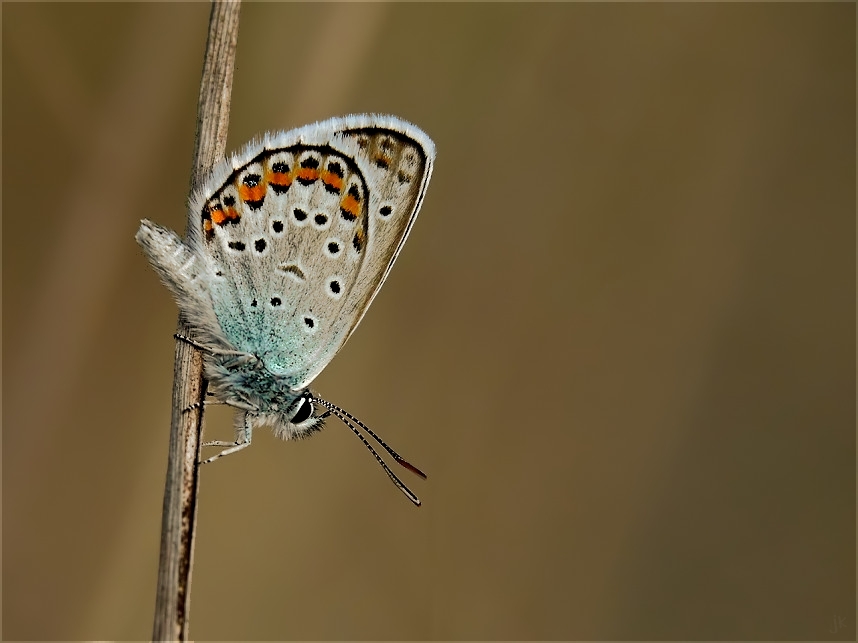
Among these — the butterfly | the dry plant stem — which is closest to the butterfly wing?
the butterfly

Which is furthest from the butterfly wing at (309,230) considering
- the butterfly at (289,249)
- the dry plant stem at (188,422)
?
the dry plant stem at (188,422)

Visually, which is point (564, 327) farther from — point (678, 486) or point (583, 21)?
Answer: point (583, 21)

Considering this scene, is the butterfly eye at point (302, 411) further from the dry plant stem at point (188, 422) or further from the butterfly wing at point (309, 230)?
the dry plant stem at point (188, 422)

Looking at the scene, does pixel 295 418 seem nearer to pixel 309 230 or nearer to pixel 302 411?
pixel 302 411

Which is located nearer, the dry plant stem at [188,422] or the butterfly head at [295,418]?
the dry plant stem at [188,422]

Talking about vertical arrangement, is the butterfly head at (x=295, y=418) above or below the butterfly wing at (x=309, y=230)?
below

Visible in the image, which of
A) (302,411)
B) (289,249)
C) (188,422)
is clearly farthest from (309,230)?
(188,422)

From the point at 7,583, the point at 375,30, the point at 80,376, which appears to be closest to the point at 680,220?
the point at 375,30
